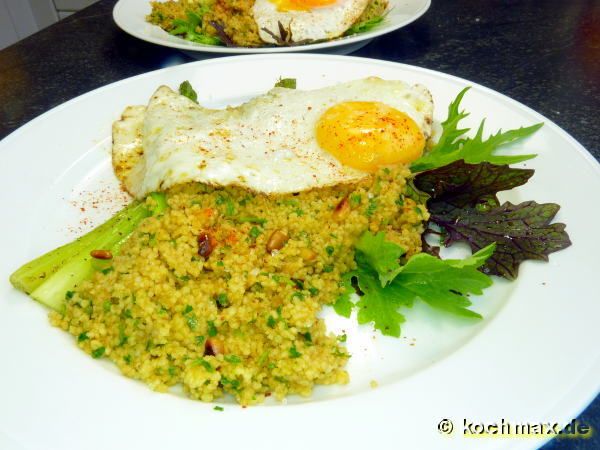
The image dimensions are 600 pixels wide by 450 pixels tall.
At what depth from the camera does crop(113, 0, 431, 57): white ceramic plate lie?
405cm

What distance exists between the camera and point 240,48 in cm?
422

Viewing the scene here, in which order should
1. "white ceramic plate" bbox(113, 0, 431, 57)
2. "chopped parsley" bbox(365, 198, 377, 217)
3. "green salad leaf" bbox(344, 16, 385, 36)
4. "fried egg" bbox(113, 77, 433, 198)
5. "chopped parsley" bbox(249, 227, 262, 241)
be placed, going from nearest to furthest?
"chopped parsley" bbox(249, 227, 262, 241) < "chopped parsley" bbox(365, 198, 377, 217) < "fried egg" bbox(113, 77, 433, 198) < "white ceramic plate" bbox(113, 0, 431, 57) < "green salad leaf" bbox(344, 16, 385, 36)

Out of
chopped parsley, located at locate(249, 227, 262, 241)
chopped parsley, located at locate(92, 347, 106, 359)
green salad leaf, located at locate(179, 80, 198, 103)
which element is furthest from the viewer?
green salad leaf, located at locate(179, 80, 198, 103)

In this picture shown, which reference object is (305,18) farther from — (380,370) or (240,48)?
(380,370)

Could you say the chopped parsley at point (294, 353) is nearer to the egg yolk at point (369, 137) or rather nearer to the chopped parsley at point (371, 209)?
the chopped parsley at point (371, 209)

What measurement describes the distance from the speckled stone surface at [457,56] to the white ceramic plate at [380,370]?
1.40m

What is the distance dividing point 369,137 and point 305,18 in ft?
6.95

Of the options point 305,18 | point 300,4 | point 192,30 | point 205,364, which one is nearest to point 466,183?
point 205,364

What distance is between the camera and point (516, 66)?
4.62 metres

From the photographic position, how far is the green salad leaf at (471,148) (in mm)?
2793

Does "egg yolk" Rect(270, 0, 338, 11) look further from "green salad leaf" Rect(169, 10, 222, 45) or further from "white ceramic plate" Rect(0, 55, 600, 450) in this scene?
"white ceramic plate" Rect(0, 55, 600, 450)

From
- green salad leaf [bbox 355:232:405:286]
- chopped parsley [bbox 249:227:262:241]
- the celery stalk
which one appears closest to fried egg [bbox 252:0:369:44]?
the celery stalk

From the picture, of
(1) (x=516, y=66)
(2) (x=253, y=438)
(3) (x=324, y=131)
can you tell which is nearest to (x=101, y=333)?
(2) (x=253, y=438)

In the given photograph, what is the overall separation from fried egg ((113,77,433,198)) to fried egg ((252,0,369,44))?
1383 mm
